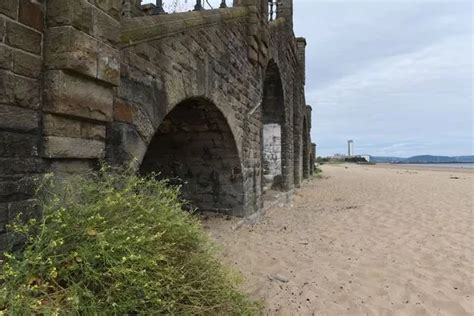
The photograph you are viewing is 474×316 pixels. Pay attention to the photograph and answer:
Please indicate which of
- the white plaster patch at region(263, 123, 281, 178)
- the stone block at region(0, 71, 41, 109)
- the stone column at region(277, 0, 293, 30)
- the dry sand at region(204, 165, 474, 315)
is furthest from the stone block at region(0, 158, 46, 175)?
the stone column at region(277, 0, 293, 30)

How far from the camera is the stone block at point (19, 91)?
2.57 m

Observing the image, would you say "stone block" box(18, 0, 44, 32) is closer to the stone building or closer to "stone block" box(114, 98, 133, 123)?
the stone building

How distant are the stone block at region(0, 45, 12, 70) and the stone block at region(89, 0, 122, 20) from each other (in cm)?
83

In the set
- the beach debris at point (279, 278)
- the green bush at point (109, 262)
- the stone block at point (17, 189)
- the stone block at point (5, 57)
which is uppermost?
the stone block at point (5, 57)

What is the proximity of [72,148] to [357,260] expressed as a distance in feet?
13.1

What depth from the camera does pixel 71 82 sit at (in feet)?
9.75

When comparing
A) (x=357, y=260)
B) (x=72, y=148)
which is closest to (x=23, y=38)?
(x=72, y=148)

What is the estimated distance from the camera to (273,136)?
12688 millimetres

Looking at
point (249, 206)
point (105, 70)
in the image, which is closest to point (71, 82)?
point (105, 70)

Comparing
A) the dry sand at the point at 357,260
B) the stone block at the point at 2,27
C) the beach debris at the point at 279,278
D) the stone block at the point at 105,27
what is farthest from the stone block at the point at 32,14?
the beach debris at the point at 279,278

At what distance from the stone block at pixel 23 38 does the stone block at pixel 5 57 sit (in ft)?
0.18

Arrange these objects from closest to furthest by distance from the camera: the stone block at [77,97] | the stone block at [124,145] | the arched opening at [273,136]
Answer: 1. the stone block at [77,97]
2. the stone block at [124,145]
3. the arched opening at [273,136]

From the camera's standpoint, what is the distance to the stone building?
273 cm

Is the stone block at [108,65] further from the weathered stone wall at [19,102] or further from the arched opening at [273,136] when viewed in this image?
the arched opening at [273,136]
